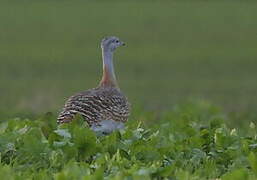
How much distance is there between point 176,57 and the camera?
84.7 feet

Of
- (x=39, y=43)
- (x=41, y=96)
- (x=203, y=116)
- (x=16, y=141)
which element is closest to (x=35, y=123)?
Answer: (x=16, y=141)

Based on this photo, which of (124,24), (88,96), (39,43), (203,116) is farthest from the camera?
(124,24)

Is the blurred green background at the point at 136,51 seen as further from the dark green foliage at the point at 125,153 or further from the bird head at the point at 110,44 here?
the dark green foliage at the point at 125,153

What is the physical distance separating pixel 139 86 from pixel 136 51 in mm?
6583

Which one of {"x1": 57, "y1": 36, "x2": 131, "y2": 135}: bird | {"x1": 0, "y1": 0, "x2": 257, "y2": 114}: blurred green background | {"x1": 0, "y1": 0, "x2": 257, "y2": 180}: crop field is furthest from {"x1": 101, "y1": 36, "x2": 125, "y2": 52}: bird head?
{"x1": 0, "y1": 0, "x2": 257, "y2": 114}: blurred green background

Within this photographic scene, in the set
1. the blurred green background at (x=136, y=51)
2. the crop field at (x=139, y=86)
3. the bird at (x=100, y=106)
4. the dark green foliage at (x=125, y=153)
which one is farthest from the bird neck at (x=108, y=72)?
the blurred green background at (x=136, y=51)

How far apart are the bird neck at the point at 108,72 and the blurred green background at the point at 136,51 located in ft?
13.9

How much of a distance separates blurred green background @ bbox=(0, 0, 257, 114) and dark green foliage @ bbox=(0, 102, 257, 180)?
782 centimetres

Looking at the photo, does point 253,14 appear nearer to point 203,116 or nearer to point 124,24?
A: point 124,24

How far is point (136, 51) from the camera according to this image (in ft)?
88.1

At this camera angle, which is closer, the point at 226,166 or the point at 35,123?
the point at 226,166

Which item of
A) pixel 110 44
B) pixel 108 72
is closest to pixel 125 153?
pixel 108 72

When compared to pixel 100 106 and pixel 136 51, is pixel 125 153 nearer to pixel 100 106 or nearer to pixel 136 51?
pixel 100 106

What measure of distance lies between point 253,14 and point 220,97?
17.2 m
